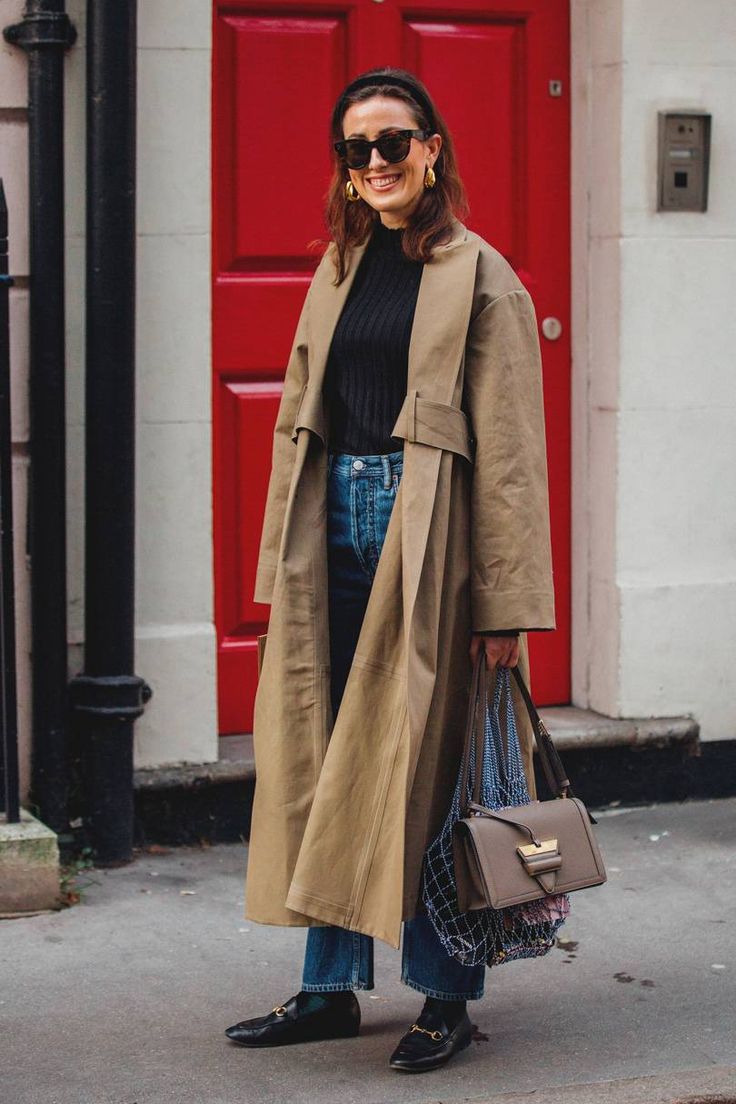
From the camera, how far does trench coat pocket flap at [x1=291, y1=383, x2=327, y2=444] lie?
3633mm

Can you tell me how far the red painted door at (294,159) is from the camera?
209 inches

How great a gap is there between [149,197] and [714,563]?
7.01ft

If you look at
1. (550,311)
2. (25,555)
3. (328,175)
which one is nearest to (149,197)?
(328,175)

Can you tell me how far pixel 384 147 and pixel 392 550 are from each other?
81cm

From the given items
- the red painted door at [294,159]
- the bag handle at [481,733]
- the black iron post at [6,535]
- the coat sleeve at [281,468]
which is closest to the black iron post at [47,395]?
the black iron post at [6,535]

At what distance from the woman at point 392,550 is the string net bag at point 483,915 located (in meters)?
0.04

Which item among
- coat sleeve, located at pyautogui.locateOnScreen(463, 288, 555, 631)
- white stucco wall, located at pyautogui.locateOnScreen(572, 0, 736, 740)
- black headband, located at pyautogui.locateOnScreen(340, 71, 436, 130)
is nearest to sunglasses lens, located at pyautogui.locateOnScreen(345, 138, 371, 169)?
black headband, located at pyautogui.locateOnScreen(340, 71, 436, 130)

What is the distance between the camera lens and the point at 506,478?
353 cm

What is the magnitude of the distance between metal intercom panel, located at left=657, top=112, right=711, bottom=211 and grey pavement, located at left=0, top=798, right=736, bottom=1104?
201 cm

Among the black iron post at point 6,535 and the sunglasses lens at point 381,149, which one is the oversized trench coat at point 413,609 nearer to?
the sunglasses lens at point 381,149

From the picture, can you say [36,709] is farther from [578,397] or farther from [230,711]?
[578,397]

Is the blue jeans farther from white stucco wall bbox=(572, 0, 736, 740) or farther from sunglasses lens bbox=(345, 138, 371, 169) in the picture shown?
white stucco wall bbox=(572, 0, 736, 740)

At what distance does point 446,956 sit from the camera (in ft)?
12.1

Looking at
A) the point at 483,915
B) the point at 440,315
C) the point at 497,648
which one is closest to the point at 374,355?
the point at 440,315
